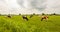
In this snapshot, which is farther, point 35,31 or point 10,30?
point 35,31

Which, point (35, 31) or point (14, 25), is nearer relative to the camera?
point (14, 25)

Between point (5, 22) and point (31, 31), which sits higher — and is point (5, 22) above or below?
above

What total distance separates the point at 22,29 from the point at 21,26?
40 centimetres

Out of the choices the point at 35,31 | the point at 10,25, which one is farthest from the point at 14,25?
the point at 35,31

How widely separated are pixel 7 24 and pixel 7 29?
390mm

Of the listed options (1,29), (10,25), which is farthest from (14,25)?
(1,29)

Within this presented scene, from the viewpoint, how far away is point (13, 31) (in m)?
11.7

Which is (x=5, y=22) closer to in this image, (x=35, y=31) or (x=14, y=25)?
(x=14, y=25)

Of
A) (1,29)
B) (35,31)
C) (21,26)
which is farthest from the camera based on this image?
(35,31)

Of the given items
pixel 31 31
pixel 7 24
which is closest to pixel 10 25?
pixel 7 24

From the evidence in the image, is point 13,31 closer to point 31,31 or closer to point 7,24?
point 7,24

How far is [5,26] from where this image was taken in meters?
12.0

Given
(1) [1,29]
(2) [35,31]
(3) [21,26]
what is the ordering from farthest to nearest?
(2) [35,31] → (3) [21,26] → (1) [1,29]

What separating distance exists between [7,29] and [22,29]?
1.13 meters
